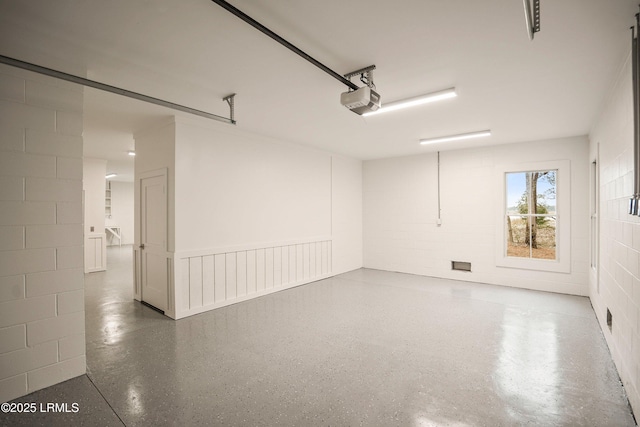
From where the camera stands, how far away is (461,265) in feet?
21.2

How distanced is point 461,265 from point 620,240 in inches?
154

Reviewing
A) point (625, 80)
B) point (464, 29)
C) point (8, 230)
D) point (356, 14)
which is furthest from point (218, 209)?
point (625, 80)

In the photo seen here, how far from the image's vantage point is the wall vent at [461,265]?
20.9 feet

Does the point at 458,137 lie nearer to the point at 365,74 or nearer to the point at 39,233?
the point at 365,74

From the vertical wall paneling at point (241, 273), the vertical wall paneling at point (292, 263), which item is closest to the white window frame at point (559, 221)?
the vertical wall paneling at point (292, 263)

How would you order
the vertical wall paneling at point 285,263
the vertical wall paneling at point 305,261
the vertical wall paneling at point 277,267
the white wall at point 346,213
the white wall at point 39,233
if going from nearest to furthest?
the white wall at point 39,233 < the vertical wall paneling at point 277,267 < the vertical wall paneling at point 285,263 < the vertical wall paneling at point 305,261 < the white wall at point 346,213

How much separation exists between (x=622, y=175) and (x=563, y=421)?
205 centimetres

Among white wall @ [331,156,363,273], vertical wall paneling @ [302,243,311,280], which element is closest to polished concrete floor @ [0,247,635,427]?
vertical wall paneling @ [302,243,311,280]

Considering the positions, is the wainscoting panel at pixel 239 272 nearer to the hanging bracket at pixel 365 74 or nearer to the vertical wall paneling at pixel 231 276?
the vertical wall paneling at pixel 231 276

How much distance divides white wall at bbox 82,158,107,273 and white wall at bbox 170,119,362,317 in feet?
14.7

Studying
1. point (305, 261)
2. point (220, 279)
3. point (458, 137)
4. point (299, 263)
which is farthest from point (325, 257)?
point (458, 137)

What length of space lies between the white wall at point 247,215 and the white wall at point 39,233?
1385 millimetres

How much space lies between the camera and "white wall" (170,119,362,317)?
4172mm

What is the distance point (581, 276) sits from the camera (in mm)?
5180
